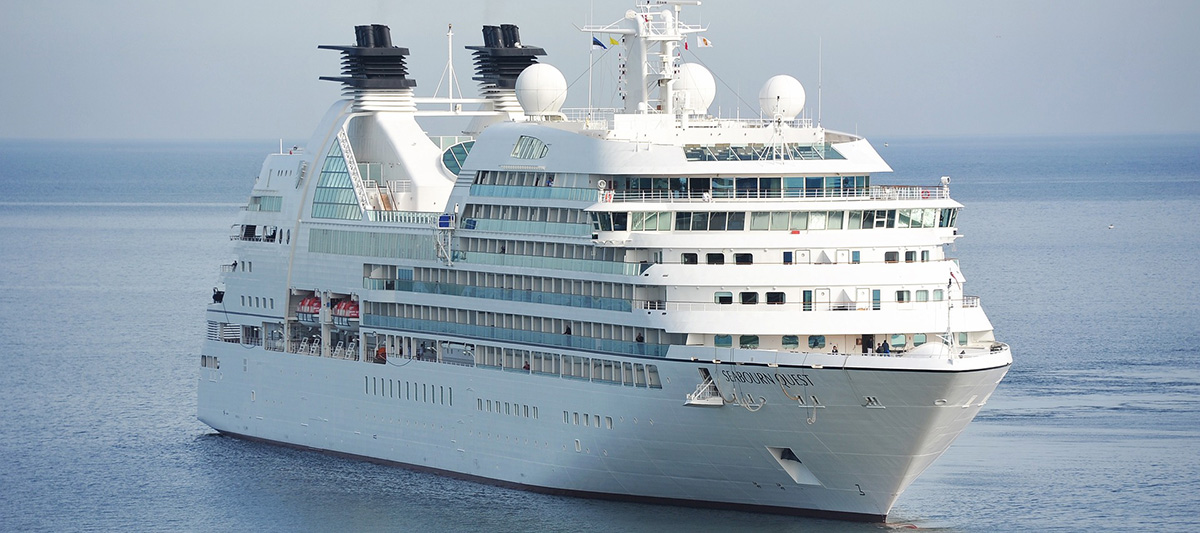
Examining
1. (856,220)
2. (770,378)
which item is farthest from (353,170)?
(770,378)

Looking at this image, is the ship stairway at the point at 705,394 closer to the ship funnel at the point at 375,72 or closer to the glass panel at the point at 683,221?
the glass panel at the point at 683,221

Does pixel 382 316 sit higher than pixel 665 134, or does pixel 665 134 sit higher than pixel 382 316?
pixel 665 134

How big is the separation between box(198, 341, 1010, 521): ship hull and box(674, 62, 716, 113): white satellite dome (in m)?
8.56

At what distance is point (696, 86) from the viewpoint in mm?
53281

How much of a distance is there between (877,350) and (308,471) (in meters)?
18.9

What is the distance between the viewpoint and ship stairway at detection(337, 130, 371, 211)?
2271 inches

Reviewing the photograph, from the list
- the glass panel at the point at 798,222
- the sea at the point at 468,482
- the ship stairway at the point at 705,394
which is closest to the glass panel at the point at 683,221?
the glass panel at the point at 798,222

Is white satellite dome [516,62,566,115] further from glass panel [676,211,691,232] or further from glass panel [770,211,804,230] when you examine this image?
glass panel [770,211,804,230]

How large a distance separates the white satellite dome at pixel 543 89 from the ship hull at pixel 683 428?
725 cm

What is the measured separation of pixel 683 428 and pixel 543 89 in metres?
11.2

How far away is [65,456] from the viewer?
2325 inches

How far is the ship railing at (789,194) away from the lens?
47.1 metres

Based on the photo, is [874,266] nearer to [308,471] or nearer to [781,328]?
[781,328]

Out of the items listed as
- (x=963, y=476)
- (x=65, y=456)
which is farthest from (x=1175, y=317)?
(x=65, y=456)
